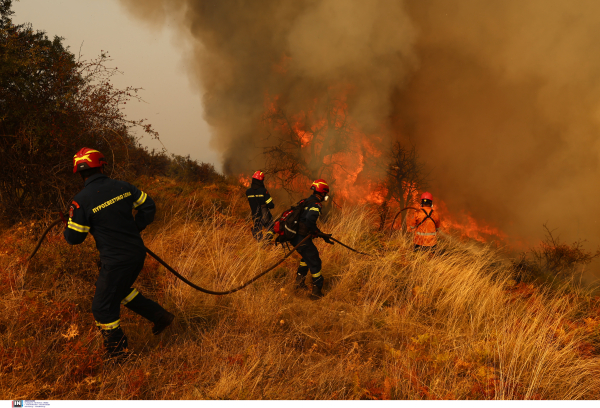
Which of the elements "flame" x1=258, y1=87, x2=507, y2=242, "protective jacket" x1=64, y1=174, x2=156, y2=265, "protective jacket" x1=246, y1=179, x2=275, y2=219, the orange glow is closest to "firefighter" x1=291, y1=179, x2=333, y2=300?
"protective jacket" x1=64, y1=174, x2=156, y2=265

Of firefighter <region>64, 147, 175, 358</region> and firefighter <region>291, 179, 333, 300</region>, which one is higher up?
firefighter <region>291, 179, 333, 300</region>

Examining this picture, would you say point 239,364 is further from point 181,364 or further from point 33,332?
point 33,332

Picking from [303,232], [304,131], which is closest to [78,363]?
[303,232]

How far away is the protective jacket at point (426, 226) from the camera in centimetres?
639

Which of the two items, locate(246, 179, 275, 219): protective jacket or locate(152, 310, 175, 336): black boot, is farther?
locate(246, 179, 275, 219): protective jacket

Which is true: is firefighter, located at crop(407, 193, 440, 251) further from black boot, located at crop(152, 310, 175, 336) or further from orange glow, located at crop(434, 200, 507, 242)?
orange glow, located at crop(434, 200, 507, 242)

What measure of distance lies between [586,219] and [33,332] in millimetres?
30299

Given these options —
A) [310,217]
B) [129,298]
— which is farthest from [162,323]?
[310,217]

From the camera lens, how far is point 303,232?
4.69 metres

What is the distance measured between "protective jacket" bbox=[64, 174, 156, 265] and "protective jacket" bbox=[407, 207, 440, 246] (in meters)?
5.26

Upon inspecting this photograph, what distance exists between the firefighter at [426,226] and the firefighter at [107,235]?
527 centimetres

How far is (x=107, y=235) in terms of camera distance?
2.77m

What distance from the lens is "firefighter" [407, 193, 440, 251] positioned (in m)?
6.39

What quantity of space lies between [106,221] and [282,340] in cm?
198
